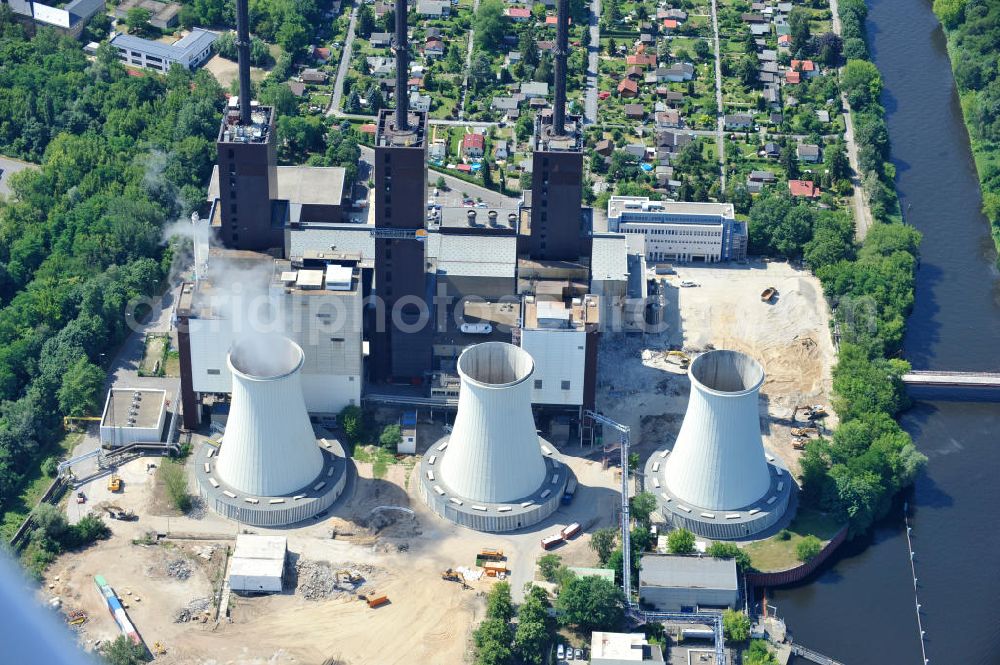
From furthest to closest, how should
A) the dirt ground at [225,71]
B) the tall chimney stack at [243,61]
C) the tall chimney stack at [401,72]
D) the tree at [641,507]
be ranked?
the dirt ground at [225,71] < the tall chimney stack at [243,61] < the tall chimney stack at [401,72] < the tree at [641,507]

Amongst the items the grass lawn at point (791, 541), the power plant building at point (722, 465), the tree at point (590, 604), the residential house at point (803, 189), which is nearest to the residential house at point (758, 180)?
the residential house at point (803, 189)

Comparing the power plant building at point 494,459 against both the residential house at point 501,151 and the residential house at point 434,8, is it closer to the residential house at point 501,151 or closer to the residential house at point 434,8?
the residential house at point 501,151

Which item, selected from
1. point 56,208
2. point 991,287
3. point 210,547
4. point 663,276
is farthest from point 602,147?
point 210,547

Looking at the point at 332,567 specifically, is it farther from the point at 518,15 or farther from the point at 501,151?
the point at 518,15

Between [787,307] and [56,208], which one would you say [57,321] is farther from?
[787,307]

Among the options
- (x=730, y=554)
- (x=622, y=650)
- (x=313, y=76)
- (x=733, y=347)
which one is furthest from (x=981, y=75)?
(x=622, y=650)

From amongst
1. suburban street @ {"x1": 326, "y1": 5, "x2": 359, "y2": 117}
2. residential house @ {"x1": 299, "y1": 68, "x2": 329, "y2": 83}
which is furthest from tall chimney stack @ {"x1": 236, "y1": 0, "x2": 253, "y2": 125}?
residential house @ {"x1": 299, "y1": 68, "x2": 329, "y2": 83}
